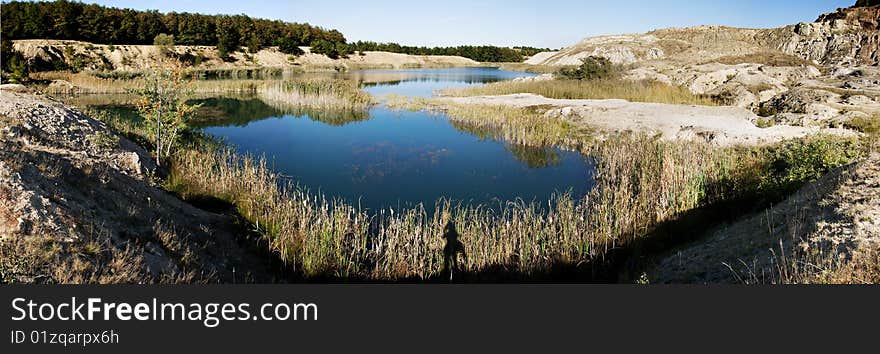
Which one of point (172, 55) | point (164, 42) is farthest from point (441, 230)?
point (164, 42)

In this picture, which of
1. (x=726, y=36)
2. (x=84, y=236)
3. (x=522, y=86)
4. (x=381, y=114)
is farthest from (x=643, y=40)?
(x=84, y=236)

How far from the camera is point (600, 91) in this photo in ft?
99.1

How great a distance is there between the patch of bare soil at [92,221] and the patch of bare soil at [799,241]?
6881 millimetres

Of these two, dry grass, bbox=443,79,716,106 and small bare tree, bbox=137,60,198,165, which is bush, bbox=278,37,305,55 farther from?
small bare tree, bbox=137,60,198,165

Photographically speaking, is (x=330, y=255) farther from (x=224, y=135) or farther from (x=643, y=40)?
(x=643, y=40)

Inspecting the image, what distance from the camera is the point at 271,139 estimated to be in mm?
21281

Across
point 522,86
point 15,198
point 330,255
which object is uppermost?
point 522,86

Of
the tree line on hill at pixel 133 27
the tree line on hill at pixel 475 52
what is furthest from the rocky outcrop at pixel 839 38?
the tree line on hill at pixel 475 52

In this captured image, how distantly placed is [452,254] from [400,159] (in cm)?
924

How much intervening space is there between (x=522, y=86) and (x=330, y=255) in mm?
30616

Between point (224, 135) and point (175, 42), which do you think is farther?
point (175, 42)

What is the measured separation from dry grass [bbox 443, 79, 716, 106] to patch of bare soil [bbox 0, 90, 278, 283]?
24.9 meters

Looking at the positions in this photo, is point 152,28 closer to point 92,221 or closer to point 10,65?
point 10,65

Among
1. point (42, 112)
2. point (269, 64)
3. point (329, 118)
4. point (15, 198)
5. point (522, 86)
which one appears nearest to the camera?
point (15, 198)
